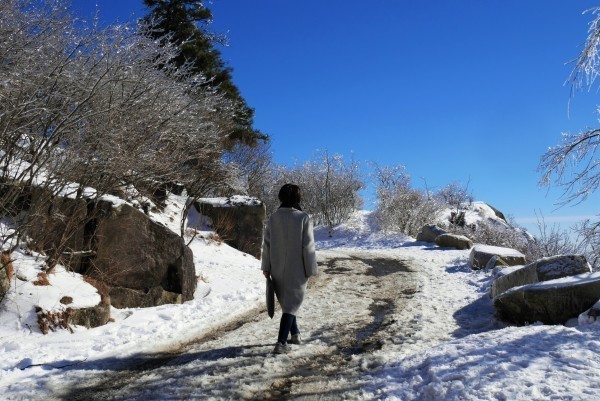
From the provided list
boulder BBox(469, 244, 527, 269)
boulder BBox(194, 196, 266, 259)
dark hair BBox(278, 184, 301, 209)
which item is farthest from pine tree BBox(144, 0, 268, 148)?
dark hair BBox(278, 184, 301, 209)

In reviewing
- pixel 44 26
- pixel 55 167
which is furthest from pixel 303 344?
pixel 44 26

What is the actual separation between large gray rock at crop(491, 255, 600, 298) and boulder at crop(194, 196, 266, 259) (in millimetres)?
8238

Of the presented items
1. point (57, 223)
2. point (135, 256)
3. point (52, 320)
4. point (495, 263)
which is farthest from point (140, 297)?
point (495, 263)

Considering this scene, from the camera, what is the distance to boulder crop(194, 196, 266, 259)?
49.5 feet

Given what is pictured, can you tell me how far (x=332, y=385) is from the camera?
436 cm

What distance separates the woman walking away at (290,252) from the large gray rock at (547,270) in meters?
4.83

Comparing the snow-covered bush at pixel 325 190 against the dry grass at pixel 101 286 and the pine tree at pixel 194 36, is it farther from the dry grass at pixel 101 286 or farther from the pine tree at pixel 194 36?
the dry grass at pixel 101 286

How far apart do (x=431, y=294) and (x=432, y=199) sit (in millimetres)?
28501

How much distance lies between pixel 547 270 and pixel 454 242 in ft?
39.7

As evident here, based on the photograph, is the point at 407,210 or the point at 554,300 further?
the point at 407,210

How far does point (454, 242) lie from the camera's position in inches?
802

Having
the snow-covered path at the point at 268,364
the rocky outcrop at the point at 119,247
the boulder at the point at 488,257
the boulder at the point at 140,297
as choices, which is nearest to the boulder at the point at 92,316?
the rocky outcrop at the point at 119,247

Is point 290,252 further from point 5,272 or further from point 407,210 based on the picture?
point 407,210

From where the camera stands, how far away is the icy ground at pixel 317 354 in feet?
12.9
